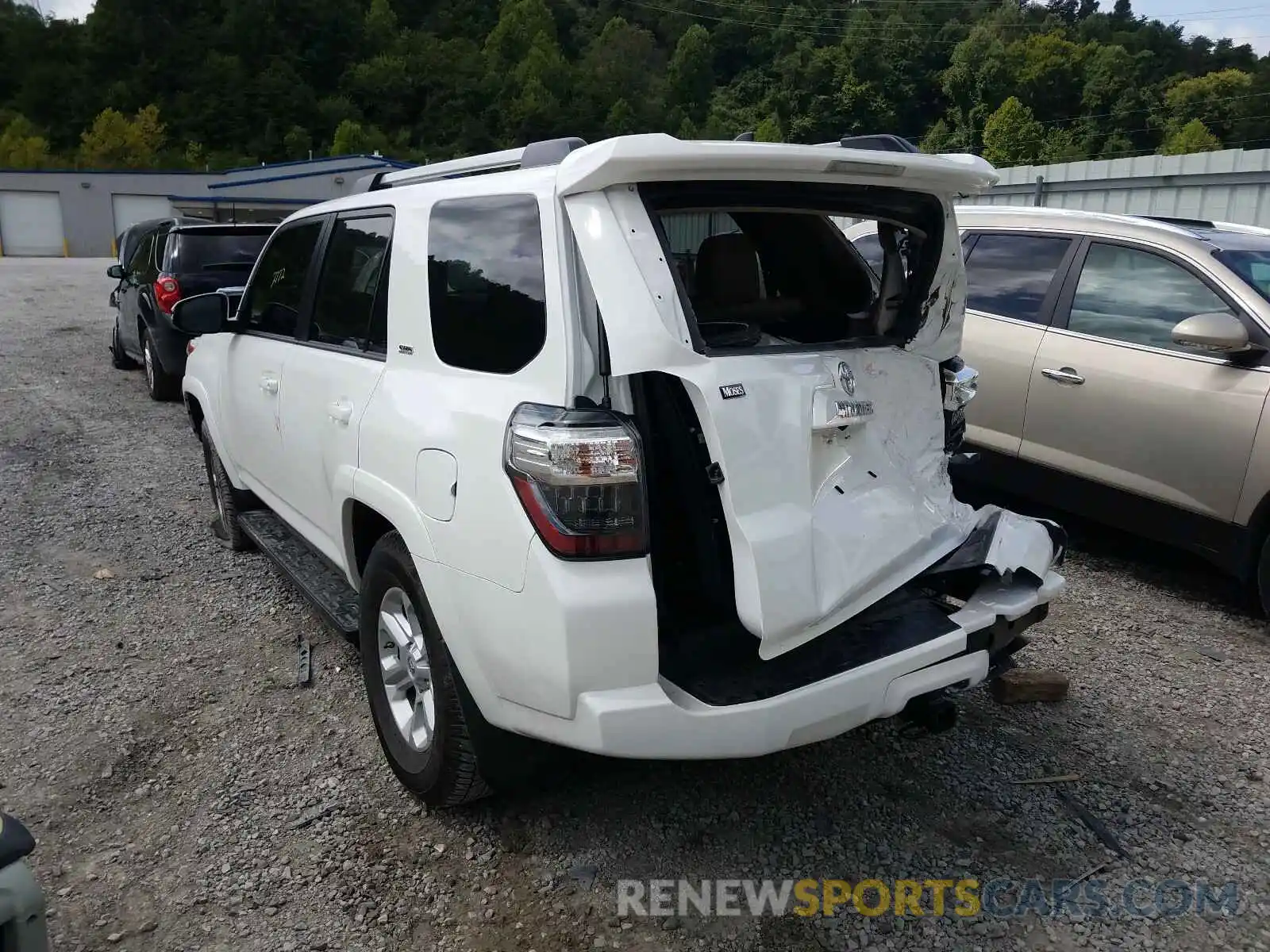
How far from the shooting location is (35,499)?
6641mm

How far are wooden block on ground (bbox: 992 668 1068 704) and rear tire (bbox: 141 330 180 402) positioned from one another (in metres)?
8.73

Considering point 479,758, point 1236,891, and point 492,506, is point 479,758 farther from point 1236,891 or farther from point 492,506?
point 1236,891

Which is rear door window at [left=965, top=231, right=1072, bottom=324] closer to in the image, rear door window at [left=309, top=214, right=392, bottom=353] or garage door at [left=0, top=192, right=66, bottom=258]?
rear door window at [left=309, top=214, right=392, bottom=353]

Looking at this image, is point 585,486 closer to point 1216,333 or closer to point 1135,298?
point 1216,333

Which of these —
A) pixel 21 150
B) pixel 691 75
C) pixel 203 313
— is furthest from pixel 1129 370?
pixel 691 75

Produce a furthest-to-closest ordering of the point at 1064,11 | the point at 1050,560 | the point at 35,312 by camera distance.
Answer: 1. the point at 1064,11
2. the point at 35,312
3. the point at 1050,560

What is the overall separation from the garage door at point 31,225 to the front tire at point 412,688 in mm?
55283

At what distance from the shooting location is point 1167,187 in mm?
14375

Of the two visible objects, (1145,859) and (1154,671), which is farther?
(1154,671)

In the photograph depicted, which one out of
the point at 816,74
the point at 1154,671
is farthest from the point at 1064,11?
the point at 1154,671

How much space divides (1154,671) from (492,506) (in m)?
3.23

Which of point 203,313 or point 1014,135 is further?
point 1014,135

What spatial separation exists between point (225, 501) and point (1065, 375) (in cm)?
480
